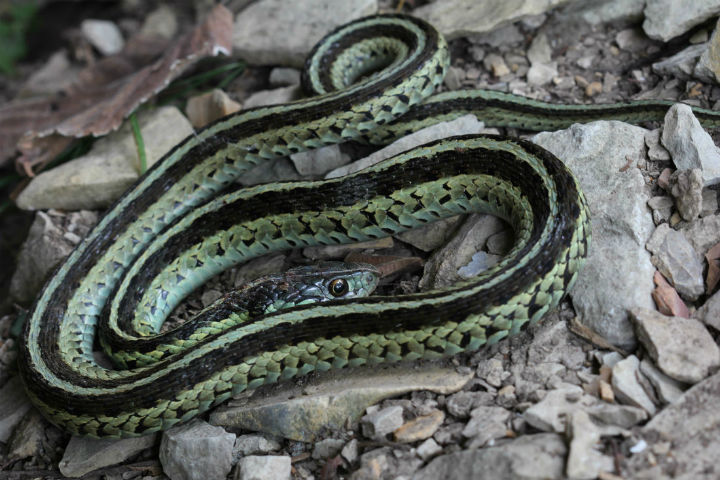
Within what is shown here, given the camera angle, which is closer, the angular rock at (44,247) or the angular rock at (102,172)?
the angular rock at (44,247)

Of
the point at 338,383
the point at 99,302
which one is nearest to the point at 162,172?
the point at 99,302

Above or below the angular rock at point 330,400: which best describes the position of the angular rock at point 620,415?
above

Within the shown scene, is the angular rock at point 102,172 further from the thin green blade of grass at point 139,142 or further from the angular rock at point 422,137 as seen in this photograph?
the angular rock at point 422,137

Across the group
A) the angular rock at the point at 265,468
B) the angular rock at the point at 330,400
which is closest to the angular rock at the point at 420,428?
the angular rock at the point at 330,400

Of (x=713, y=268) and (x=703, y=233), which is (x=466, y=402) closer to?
(x=713, y=268)

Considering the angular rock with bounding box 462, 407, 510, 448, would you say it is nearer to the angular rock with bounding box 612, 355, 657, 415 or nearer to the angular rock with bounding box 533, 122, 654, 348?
the angular rock with bounding box 612, 355, 657, 415

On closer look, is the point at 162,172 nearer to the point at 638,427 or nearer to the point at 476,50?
the point at 476,50

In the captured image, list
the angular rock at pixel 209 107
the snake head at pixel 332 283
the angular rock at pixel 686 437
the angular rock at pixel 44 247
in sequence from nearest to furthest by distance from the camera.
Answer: the angular rock at pixel 686 437 < the snake head at pixel 332 283 < the angular rock at pixel 44 247 < the angular rock at pixel 209 107

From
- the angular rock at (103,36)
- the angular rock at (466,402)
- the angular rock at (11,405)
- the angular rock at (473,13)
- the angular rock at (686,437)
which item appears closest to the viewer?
the angular rock at (686,437)

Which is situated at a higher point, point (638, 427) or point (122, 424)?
point (638, 427)
